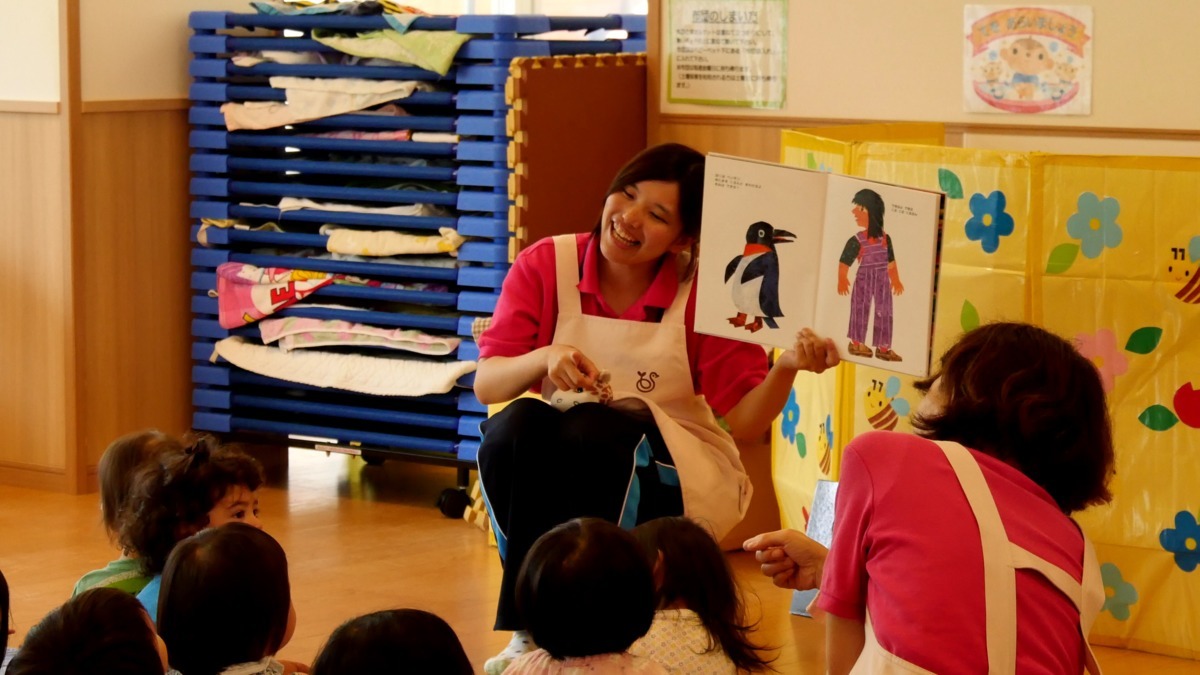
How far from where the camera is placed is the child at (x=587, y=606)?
184cm

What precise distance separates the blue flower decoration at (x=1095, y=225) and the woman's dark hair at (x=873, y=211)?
0.80m

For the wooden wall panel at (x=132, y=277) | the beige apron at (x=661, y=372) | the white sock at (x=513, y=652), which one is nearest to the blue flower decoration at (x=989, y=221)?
the beige apron at (x=661, y=372)

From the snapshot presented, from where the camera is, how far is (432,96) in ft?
13.9

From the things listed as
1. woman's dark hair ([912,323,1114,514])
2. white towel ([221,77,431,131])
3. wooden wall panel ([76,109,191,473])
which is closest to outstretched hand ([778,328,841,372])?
woman's dark hair ([912,323,1114,514])

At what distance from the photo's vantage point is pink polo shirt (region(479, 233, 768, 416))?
281 centimetres

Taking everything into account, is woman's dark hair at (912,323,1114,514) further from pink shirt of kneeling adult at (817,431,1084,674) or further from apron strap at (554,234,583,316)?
apron strap at (554,234,583,316)

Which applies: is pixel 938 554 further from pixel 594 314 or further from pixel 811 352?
pixel 594 314

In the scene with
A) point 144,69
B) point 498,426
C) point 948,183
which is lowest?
point 498,426

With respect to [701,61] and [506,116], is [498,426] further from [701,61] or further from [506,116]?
[701,61]

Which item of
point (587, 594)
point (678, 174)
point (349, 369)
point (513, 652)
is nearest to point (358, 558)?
point (349, 369)

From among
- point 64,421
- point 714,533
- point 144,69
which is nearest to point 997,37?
point 714,533

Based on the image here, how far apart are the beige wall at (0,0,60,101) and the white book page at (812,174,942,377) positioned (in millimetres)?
2706

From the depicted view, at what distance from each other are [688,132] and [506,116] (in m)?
0.62

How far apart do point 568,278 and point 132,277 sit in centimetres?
223
